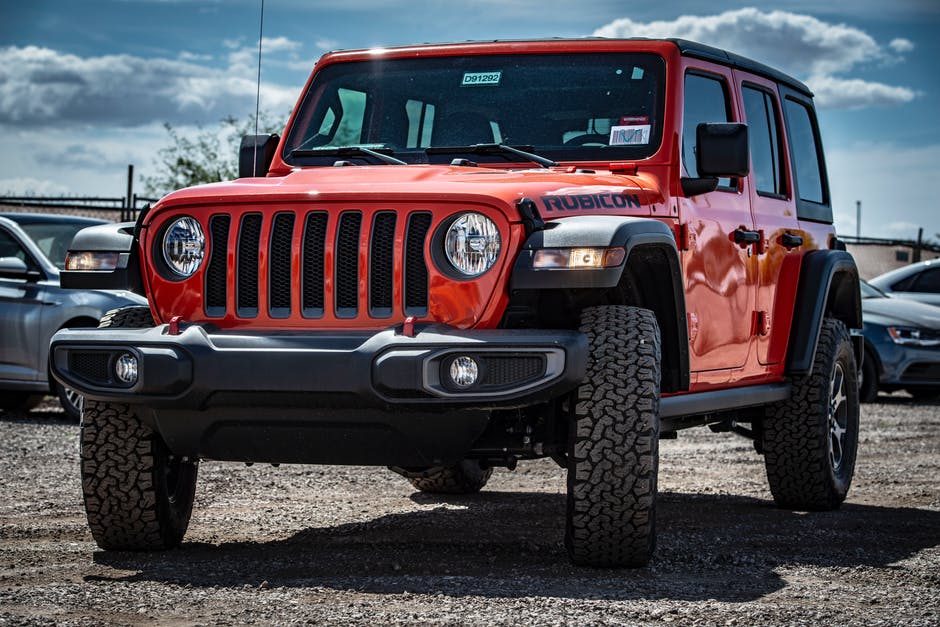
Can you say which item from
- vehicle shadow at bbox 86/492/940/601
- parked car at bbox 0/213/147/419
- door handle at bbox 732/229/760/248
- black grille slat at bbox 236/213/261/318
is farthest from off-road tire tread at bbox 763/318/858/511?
parked car at bbox 0/213/147/419

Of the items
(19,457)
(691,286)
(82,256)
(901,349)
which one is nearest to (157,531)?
(82,256)

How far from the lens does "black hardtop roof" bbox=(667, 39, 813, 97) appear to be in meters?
6.56

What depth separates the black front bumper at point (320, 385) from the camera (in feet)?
15.7

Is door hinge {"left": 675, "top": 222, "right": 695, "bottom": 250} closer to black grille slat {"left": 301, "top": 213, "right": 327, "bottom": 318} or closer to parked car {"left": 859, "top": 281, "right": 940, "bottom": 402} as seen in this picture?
black grille slat {"left": 301, "top": 213, "right": 327, "bottom": 318}

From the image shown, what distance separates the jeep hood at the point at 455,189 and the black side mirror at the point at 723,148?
0.81 ft

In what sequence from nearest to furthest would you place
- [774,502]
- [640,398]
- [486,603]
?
[486,603] < [640,398] < [774,502]

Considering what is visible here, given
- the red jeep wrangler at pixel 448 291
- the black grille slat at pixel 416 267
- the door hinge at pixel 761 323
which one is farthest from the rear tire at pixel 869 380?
the black grille slat at pixel 416 267

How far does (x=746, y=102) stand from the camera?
23.8 ft

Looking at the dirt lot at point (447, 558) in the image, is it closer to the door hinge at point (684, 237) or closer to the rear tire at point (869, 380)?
the door hinge at point (684, 237)

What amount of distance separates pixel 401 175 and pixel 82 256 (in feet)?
4.15

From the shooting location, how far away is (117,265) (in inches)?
219

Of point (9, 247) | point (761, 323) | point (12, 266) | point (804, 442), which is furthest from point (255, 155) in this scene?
point (9, 247)

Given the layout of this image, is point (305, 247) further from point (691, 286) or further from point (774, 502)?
point (774, 502)

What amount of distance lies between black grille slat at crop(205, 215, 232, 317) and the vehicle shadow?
3.07 ft
